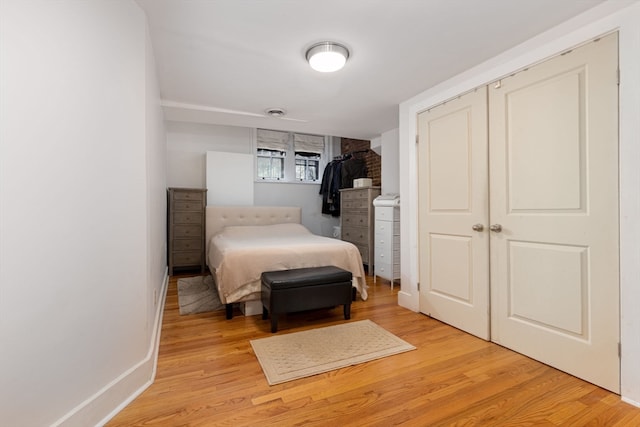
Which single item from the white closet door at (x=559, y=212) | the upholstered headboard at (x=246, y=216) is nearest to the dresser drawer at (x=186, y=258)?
the upholstered headboard at (x=246, y=216)

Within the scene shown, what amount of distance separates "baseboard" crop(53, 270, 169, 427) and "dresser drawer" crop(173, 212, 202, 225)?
3.00m

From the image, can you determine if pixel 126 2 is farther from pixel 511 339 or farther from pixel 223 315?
pixel 511 339

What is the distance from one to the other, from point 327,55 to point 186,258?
12.0 ft

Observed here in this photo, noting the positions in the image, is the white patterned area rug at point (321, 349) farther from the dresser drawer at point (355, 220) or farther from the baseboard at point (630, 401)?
the dresser drawer at point (355, 220)

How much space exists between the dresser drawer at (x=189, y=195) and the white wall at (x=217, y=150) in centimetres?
45

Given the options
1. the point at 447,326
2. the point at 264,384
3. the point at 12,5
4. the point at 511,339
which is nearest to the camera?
the point at 12,5

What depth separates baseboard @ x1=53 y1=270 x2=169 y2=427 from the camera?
48.1 inches

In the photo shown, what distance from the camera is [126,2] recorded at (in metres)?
1.52

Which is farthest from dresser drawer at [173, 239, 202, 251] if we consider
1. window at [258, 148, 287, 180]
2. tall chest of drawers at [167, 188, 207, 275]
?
window at [258, 148, 287, 180]

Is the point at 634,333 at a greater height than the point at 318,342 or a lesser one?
greater

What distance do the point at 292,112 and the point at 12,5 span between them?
2.60 meters

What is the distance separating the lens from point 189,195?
14.8ft

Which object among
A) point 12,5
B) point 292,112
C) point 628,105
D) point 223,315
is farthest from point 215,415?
point 292,112

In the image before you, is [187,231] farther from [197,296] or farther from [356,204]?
[356,204]
